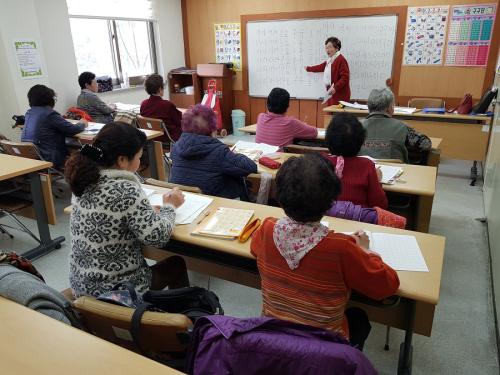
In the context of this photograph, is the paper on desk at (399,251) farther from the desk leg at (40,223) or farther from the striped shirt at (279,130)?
the desk leg at (40,223)

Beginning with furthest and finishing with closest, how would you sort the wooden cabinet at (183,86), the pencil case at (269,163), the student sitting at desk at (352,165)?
the wooden cabinet at (183,86) → the pencil case at (269,163) → the student sitting at desk at (352,165)

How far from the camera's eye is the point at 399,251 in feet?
4.96

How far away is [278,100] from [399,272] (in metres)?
2.02

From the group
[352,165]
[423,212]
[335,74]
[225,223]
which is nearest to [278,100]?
[352,165]

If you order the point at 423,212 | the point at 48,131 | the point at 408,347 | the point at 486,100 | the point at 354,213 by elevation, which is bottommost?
the point at 408,347

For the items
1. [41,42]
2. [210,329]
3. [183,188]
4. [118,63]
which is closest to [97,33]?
[118,63]

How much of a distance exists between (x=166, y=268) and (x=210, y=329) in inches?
38.1

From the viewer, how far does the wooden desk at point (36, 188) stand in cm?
277

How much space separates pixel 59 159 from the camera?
385 cm

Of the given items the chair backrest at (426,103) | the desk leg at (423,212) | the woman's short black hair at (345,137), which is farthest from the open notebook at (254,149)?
the chair backrest at (426,103)

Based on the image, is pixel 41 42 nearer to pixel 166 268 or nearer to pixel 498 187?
pixel 166 268

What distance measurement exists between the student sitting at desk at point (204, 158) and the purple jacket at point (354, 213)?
686 millimetres

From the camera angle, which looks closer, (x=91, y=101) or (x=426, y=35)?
(x=91, y=101)

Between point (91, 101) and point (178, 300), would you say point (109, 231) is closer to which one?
point (178, 300)
